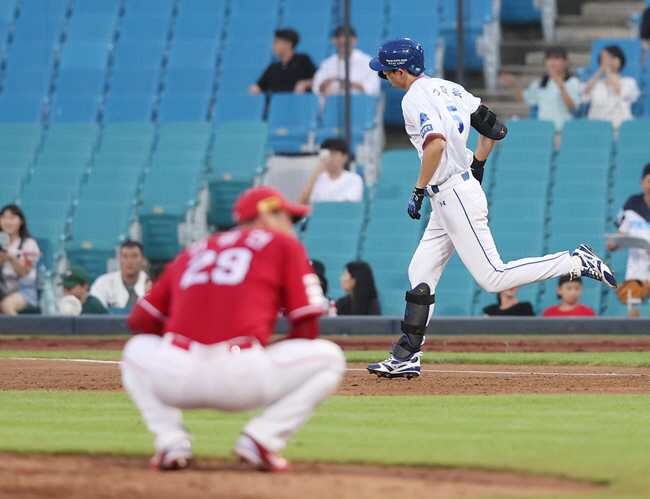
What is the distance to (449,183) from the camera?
791cm

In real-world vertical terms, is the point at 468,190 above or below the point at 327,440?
above

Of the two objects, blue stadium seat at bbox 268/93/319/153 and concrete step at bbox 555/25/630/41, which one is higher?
concrete step at bbox 555/25/630/41

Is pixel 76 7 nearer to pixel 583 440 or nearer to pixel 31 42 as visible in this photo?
pixel 31 42

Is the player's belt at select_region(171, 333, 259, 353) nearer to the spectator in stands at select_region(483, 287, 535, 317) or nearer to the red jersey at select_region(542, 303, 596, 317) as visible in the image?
the spectator in stands at select_region(483, 287, 535, 317)

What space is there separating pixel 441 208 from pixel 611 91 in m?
6.75

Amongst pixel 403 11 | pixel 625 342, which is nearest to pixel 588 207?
pixel 625 342

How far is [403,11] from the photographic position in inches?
619

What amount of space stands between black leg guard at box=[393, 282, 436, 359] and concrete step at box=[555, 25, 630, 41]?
9.46 m

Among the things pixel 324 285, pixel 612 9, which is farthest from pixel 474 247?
pixel 612 9

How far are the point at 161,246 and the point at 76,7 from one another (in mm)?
5186

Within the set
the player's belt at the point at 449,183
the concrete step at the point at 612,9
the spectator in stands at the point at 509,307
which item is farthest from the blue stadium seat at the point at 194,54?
the player's belt at the point at 449,183

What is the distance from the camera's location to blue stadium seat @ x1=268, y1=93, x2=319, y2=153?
14.7 m

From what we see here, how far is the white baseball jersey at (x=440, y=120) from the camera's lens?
25.6 feet

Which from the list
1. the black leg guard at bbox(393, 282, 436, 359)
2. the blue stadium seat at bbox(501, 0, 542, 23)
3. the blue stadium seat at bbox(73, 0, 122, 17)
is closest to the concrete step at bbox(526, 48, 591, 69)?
the blue stadium seat at bbox(501, 0, 542, 23)
